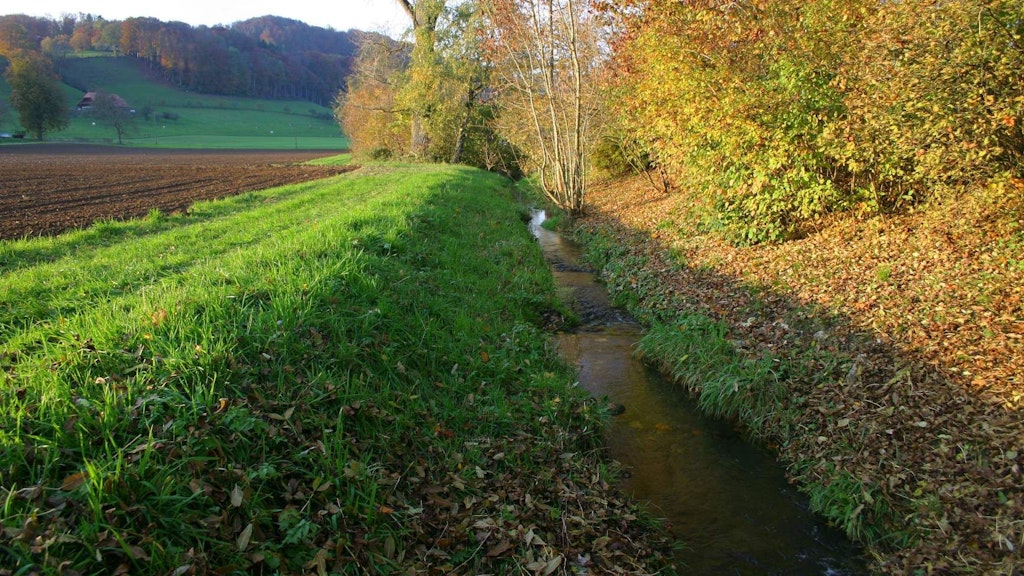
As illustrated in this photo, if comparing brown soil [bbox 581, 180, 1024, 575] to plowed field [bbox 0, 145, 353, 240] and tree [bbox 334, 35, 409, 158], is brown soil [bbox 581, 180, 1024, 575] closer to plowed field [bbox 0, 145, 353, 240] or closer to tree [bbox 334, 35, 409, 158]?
plowed field [bbox 0, 145, 353, 240]

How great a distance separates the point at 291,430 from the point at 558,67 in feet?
55.5

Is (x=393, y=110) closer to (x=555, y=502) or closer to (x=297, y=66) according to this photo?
(x=555, y=502)

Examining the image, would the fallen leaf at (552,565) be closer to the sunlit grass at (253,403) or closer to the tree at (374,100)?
the sunlit grass at (253,403)

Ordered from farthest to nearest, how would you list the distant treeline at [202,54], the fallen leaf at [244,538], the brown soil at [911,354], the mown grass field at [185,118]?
the distant treeline at [202,54] < the mown grass field at [185,118] < the brown soil at [911,354] < the fallen leaf at [244,538]

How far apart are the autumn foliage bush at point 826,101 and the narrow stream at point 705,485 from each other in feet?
14.6

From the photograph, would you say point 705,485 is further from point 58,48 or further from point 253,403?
point 58,48

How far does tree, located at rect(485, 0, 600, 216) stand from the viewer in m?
15.6

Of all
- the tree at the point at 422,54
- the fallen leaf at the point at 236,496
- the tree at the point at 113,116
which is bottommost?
the fallen leaf at the point at 236,496

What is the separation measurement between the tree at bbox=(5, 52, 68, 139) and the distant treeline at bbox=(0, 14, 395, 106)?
4574 centimetres

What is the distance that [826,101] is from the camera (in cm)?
830

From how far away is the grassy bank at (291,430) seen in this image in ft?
8.70

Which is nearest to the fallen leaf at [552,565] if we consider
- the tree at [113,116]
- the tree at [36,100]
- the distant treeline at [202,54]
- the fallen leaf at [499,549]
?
the fallen leaf at [499,549]

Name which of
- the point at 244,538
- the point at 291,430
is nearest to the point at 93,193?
the point at 291,430

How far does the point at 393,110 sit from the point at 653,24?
28.1 metres
